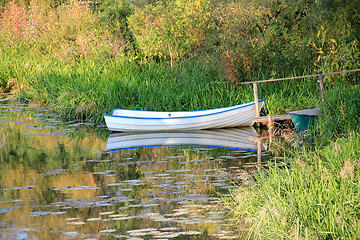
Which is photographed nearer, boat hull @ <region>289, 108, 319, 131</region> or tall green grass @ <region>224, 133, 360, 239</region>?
tall green grass @ <region>224, 133, 360, 239</region>

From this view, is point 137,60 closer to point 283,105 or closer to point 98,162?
point 283,105

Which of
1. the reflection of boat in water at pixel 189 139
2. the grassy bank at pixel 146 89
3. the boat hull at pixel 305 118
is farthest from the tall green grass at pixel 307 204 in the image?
the grassy bank at pixel 146 89

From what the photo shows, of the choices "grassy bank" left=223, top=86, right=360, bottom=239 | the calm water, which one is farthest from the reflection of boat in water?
"grassy bank" left=223, top=86, right=360, bottom=239

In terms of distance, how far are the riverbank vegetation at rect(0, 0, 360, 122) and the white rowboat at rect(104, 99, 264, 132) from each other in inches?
35.7

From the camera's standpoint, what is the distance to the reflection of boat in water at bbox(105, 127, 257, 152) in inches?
500

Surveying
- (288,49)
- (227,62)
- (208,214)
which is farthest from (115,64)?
(208,214)

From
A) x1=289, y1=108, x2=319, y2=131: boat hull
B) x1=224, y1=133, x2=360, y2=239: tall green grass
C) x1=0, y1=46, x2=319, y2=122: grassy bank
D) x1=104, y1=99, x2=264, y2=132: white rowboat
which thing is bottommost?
x1=224, y1=133, x2=360, y2=239: tall green grass

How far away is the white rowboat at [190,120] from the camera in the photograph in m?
14.4

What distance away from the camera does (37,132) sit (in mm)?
14930

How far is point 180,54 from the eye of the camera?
19297mm

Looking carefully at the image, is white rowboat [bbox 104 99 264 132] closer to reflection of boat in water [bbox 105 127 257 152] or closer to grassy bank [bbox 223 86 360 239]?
reflection of boat in water [bbox 105 127 257 152]

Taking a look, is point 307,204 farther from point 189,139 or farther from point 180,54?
point 180,54

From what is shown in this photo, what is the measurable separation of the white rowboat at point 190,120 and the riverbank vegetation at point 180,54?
908 millimetres

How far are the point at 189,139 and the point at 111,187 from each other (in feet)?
15.5
